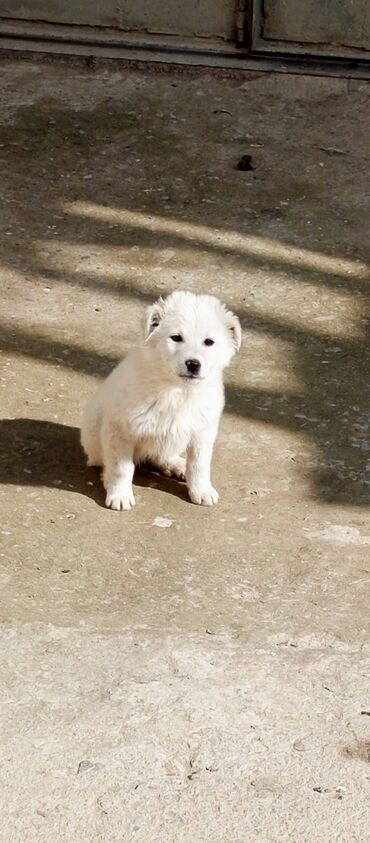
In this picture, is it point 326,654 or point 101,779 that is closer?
point 101,779

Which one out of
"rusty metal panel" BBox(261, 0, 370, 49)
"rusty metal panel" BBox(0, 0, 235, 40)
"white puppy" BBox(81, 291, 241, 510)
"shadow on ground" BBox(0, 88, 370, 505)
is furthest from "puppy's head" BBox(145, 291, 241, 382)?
"rusty metal panel" BBox(0, 0, 235, 40)

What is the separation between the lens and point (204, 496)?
4.96 m

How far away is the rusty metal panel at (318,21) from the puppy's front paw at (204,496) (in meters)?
4.15

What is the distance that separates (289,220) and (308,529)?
2.75 metres

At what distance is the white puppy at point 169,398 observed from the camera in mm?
4648

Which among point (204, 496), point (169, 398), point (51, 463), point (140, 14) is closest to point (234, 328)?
point (169, 398)

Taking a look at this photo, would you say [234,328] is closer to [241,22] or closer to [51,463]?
[51,463]

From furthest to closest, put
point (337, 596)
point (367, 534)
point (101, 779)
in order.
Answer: point (367, 534) → point (337, 596) → point (101, 779)

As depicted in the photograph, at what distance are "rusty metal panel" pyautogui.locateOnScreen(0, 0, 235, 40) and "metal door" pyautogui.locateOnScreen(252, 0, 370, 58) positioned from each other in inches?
8.1

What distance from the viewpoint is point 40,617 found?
4.24 metres

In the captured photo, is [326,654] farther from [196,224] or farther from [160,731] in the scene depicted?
[196,224]

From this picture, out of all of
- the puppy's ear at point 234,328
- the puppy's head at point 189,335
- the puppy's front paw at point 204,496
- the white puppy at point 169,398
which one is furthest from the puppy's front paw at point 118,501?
the puppy's ear at point 234,328

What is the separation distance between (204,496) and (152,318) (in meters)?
0.70

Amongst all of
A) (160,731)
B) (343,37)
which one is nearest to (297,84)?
(343,37)
